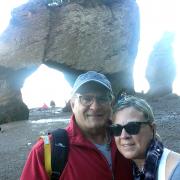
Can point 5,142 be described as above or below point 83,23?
below

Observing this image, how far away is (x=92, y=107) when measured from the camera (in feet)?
12.6

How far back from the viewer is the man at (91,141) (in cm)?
361

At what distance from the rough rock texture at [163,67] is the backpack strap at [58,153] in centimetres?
2370

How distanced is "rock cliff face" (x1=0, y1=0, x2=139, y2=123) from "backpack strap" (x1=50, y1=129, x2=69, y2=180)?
1649 cm

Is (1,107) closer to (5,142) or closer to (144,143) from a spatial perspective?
(5,142)

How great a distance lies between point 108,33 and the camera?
67.9ft

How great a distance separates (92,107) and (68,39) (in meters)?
16.7

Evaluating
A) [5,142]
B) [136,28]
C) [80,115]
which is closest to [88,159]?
[80,115]

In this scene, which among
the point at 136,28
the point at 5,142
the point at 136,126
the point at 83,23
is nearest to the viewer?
the point at 136,126

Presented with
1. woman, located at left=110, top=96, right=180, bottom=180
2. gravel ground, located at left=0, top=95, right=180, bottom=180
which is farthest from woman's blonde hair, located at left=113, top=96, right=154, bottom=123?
gravel ground, located at left=0, top=95, right=180, bottom=180

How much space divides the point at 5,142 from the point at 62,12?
904 centimetres

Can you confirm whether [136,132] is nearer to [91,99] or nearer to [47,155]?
[91,99]

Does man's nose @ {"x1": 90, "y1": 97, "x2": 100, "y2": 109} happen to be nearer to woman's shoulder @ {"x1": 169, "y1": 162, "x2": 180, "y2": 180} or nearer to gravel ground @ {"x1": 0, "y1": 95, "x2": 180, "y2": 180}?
woman's shoulder @ {"x1": 169, "y1": 162, "x2": 180, "y2": 180}

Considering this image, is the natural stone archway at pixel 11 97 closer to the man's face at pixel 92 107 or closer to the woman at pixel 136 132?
the man's face at pixel 92 107
